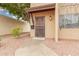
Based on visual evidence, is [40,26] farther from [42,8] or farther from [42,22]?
[42,8]

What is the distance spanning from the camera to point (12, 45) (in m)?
7.92

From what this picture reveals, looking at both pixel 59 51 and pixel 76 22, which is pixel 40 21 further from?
pixel 59 51

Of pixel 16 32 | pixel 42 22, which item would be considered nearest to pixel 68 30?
pixel 42 22

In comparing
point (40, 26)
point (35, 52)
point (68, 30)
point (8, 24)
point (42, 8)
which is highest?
point (42, 8)

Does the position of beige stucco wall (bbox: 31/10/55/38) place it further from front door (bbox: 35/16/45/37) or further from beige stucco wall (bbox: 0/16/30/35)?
beige stucco wall (bbox: 0/16/30/35)

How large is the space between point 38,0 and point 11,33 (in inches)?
181

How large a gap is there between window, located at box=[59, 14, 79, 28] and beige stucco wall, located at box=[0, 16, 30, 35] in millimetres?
2079

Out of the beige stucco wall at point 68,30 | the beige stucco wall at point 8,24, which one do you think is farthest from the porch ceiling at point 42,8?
the beige stucco wall at point 8,24

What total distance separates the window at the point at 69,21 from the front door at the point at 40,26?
1.28 metres

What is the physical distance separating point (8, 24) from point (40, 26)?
2.26 meters

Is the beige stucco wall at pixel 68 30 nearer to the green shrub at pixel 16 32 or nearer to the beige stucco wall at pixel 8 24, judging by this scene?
the beige stucco wall at pixel 8 24

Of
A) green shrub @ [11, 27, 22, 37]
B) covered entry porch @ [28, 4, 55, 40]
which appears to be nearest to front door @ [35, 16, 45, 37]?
covered entry porch @ [28, 4, 55, 40]

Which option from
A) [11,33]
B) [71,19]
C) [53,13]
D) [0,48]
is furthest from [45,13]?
[0,48]

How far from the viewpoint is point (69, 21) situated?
9547 millimetres
